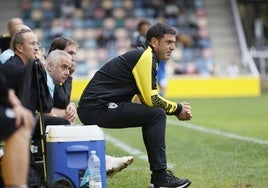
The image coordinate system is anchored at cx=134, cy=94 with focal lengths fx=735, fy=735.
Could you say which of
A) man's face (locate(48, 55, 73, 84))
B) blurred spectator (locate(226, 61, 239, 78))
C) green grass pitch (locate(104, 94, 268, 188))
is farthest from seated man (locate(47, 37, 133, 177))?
blurred spectator (locate(226, 61, 239, 78))

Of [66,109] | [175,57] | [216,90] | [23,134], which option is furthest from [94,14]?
[23,134]

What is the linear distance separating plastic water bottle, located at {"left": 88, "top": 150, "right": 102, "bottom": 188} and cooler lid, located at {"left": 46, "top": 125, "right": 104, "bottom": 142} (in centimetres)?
12

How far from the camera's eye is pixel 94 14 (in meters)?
30.1

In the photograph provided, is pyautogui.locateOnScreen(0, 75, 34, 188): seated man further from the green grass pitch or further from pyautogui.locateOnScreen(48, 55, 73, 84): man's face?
pyautogui.locateOnScreen(48, 55, 73, 84): man's face

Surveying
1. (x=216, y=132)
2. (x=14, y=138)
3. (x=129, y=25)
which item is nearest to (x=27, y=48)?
(x=14, y=138)

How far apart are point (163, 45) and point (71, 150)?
1.41 meters

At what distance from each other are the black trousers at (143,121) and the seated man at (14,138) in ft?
6.28

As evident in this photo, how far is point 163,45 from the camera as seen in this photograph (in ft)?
20.9

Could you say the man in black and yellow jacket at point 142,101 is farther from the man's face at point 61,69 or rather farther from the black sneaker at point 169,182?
the man's face at point 61,69

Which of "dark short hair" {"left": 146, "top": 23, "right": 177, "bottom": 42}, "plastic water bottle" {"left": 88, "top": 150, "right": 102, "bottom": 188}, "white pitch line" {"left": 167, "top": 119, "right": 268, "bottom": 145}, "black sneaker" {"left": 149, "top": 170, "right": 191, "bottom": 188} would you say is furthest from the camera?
"white pitch line" {"left": 167, "top": 119, "right": 268, "bottom": 145}

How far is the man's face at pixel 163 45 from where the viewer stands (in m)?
6.36

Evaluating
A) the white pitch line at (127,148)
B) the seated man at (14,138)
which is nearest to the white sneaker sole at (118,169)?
the white pitch line at (127,148)

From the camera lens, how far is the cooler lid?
18.0 ft

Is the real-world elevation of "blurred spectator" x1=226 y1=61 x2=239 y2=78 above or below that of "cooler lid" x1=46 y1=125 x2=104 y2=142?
below
